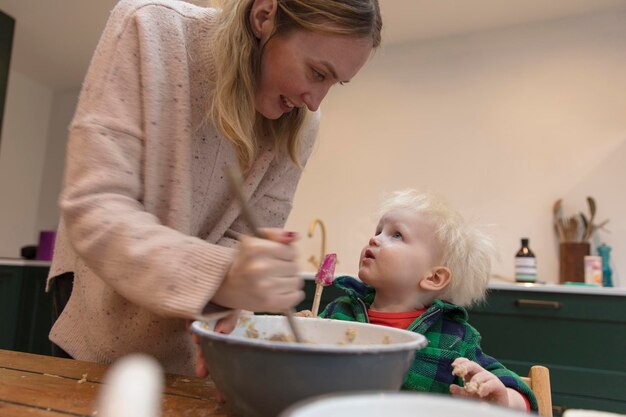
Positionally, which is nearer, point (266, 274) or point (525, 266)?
point (266, 274)

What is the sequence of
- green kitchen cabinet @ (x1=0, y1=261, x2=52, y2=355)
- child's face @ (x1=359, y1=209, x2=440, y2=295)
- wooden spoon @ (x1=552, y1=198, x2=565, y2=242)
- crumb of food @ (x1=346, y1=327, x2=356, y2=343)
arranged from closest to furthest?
crumb of food @ (x1=346, y1=327, x2=356, y2=343) < child's face @ (x1=359, y1=209, x2=440, y2=295) < wooden spoon @ (x1=552, y1=198, x2=565, y2=242) < green kitchen cabinet @ (x1=0, y1=261, x2=52, y2=355)

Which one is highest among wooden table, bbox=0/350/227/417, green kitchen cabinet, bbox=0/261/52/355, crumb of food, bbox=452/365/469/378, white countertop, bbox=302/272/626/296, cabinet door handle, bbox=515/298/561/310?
white countertop, bbox=302/272/626/296

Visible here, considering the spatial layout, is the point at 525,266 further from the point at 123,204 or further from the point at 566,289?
the point at 123,204

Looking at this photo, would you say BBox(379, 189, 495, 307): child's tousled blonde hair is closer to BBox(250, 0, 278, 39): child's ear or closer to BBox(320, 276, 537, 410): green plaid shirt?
BBox(320, 276, 537, 410): green plaid shirt

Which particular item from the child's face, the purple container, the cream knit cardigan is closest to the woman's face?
the cream knit cardigan

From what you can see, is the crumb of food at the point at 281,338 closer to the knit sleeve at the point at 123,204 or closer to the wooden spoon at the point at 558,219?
the knit sleeve at the point at 123,204

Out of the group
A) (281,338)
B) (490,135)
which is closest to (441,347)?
(281,338)

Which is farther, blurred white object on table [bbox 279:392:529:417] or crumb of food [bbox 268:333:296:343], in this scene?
crumb of food [bbox 268:333:296:343]

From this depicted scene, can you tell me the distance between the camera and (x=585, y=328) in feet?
6.69

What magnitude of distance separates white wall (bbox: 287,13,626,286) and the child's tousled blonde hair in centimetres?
161

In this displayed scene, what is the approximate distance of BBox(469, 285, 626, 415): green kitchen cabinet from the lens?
199 centimetres

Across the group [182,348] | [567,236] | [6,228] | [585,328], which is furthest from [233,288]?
[6,228]

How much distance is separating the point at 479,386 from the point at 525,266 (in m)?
1.97

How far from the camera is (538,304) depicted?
209cm
